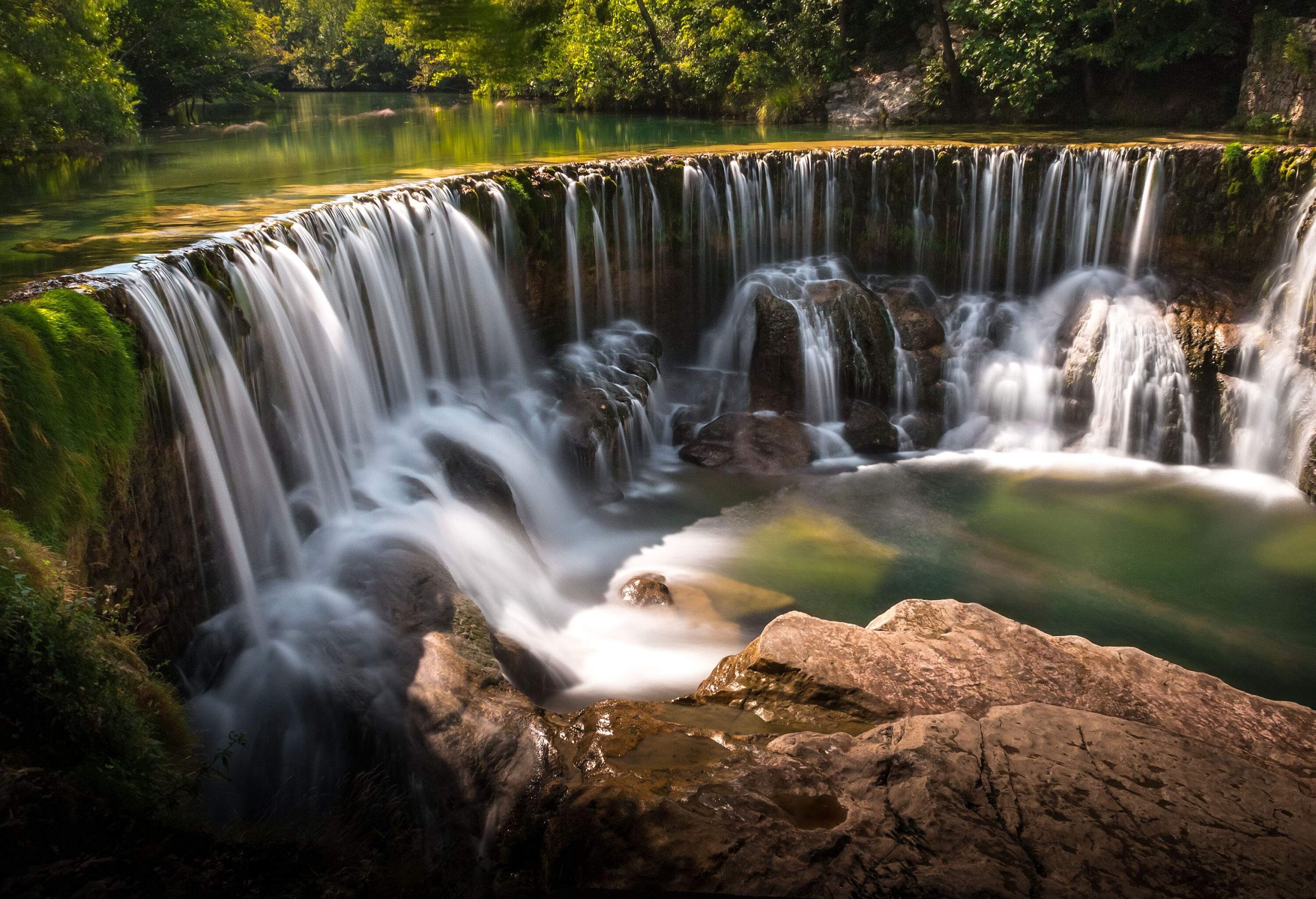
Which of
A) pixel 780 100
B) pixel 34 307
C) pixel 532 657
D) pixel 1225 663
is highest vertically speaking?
pixel 780 100

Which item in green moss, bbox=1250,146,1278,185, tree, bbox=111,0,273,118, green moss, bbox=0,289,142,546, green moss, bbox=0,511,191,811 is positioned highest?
tree, bbox=111,0,273,118

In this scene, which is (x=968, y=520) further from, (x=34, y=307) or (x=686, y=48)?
(x=686, y=48)

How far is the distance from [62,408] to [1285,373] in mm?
13722

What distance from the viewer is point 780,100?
24.8m

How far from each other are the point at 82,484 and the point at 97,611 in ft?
2.88

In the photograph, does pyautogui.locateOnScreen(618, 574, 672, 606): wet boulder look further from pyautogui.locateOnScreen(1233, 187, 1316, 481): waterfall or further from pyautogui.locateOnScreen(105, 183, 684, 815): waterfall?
pyautogui.locateOnScreen(1233, 187, 1316, 481): waterfall

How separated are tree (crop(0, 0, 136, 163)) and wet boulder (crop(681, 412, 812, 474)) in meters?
11.7

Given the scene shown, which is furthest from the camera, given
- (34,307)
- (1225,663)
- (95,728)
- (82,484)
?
(1225,663)

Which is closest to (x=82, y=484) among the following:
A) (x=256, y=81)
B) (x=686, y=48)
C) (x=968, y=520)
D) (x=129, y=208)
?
(x=129, y=208)

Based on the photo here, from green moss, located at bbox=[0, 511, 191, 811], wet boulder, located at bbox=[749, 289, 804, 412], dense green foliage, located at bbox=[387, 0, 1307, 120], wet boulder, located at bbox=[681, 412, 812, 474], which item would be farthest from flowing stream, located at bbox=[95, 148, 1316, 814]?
dense green foliage, located at bbox=[387, 0, 1307, 120]

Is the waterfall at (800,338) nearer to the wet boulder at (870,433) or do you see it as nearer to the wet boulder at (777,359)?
the wet boulder at (777,359)

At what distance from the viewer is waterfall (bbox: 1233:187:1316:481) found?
486 inches

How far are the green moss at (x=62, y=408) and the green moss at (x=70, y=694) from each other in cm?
63

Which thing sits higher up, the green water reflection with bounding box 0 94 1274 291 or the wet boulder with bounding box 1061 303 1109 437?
A: the green water reflection with bounding box 0 94 1274 291
